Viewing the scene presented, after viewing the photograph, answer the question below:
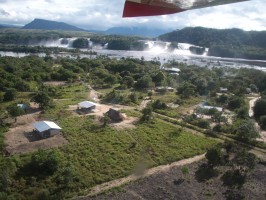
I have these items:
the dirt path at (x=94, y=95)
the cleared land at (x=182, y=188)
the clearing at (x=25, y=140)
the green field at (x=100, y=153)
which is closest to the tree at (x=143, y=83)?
the dirt path at (x=94, y=95)

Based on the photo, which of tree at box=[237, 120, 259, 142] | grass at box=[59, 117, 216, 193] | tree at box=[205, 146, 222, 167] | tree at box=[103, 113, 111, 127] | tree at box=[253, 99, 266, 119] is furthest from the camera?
tree at box=[253, 99, 266, 119]

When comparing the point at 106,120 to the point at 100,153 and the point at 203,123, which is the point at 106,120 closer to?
the point at 100,153

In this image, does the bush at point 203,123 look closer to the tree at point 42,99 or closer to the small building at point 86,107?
the small building at point 86,107

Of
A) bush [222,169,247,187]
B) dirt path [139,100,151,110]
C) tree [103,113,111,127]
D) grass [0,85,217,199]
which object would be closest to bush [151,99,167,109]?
dirt path [139,100,151,110]

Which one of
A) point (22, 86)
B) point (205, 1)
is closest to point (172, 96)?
point (22, 86)

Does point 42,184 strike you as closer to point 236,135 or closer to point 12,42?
point 236,135

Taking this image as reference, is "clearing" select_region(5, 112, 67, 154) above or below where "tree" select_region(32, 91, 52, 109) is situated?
below

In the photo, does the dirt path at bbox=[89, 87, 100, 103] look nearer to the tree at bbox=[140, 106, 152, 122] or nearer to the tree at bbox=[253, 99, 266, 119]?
the tree at bbox=[140, 106, 152, 122]
